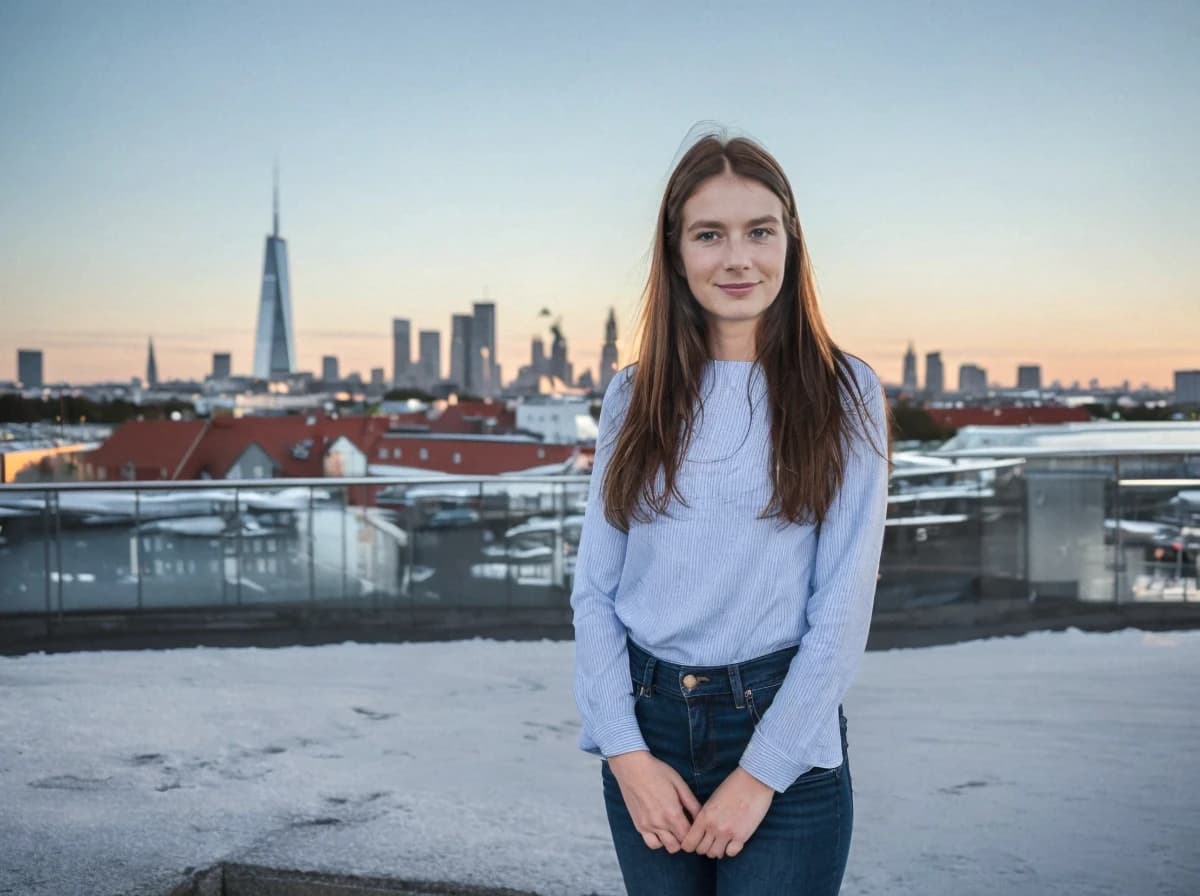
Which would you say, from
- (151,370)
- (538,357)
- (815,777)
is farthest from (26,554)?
(538,357)

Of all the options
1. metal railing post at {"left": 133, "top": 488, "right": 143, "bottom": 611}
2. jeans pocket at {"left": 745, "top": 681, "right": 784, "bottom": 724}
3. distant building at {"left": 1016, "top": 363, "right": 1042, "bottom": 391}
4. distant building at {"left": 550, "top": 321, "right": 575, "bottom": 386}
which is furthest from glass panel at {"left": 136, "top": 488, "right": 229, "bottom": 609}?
distant building at {"left": 550, "top": 321, "right": 575, "bottom": 386}

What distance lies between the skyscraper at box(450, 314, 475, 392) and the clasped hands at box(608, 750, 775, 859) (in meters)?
58.2

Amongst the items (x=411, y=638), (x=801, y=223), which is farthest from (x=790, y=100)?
(x=801, y=223)

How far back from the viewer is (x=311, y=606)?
559 centimetres

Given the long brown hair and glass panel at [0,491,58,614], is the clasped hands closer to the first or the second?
the long brown hair

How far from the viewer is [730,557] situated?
4.06 ft

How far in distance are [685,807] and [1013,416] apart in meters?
10.1

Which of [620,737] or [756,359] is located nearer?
[620,737]

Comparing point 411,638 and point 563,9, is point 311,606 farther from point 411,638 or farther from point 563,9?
point 563,9

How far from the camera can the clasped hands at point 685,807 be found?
113cm

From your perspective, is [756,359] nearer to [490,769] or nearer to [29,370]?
[490,769]

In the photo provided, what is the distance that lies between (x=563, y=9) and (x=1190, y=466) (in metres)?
9.55

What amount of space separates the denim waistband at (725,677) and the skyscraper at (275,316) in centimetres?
5219

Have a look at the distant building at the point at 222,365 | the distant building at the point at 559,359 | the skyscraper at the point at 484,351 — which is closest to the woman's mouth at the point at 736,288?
the distant building at the point at 559,359
